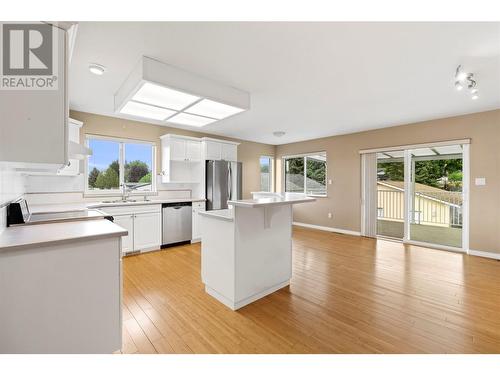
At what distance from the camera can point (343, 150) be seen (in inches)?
225

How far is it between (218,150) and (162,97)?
2581mm

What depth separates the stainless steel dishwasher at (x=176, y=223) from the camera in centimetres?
423

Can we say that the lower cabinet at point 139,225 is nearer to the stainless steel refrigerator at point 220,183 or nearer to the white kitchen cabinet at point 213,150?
the stainless steel refrigerator at point 220,183

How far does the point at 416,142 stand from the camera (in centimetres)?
452

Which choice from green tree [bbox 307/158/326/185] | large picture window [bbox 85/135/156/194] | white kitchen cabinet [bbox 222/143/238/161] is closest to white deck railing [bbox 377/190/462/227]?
green tree [bbox 307/158/326/185]

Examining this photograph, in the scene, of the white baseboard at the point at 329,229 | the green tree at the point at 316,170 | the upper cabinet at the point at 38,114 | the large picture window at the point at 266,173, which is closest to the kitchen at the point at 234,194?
the upper cabinet at the point at 38,114

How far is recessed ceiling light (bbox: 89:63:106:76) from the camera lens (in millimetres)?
2367

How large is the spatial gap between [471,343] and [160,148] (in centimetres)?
520

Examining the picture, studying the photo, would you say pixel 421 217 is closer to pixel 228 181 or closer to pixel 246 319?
pixel 228 181

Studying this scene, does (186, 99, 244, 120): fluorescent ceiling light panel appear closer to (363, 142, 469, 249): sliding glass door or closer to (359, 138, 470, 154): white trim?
(359, 138, 470, 154): white trim

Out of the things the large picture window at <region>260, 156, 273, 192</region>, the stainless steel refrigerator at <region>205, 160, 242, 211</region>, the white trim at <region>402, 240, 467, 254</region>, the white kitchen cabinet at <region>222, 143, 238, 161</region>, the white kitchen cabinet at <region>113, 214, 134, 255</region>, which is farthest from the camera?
the large picture window at <region>260, 156, 273, 192</region>
